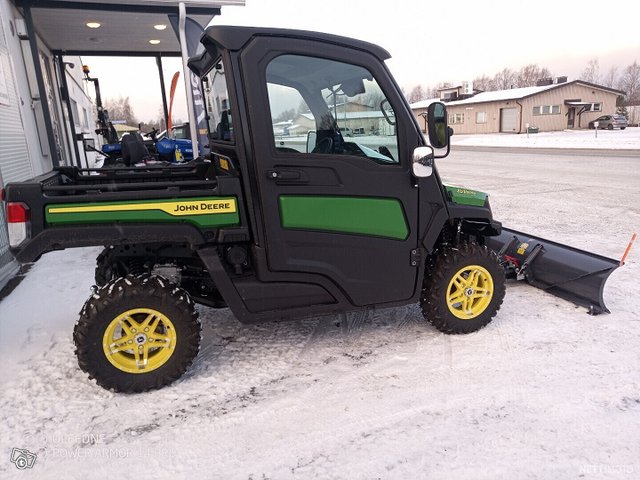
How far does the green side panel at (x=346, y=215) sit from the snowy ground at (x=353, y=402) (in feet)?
2.98

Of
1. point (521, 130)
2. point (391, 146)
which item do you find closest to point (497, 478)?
point (391, 146)

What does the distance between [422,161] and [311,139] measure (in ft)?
2.45

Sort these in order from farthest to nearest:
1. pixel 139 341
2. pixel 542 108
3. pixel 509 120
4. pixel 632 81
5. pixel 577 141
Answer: pixel 632 81 < pixel 509 120 < pixel 542 108 < pixel 577 141 < pixel 139 341

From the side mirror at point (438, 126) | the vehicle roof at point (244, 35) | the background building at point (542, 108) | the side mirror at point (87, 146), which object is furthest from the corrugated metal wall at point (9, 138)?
the background building at point (542, 108)

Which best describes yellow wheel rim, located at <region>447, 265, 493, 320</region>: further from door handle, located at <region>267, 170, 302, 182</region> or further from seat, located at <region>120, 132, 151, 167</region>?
seat, located at <region>120, 132, 151, 167</region>

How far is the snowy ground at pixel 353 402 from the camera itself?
2211mm

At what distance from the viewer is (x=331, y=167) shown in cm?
294

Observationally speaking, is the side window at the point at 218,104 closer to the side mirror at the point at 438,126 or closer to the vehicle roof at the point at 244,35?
the vehicle roof at the point at 244,35

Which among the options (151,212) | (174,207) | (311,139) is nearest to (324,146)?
(311,139)

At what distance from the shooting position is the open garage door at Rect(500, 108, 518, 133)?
145ft

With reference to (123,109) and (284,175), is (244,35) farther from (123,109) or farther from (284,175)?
(123,109)

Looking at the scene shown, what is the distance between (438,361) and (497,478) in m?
1.09

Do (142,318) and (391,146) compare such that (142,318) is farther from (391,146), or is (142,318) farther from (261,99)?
(391,146)

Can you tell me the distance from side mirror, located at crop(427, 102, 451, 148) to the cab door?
20cm
